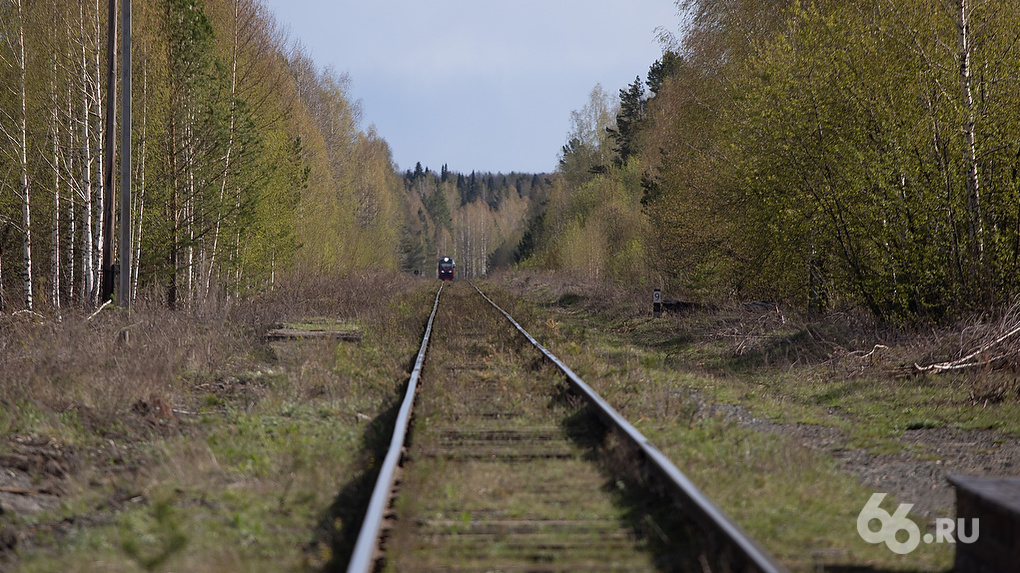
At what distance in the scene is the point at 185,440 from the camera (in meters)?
6.07

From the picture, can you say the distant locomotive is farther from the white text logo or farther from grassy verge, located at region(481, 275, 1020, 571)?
the white text logo

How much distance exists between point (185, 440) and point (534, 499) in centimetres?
311

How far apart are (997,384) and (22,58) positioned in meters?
18.2

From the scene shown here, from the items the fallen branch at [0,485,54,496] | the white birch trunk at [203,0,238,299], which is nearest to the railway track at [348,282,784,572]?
the fallen branch at [0,485,54,496]

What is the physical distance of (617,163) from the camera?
150ft

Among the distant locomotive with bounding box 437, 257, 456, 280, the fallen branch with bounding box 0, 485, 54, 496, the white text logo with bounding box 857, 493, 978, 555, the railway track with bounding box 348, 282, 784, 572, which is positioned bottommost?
the white text logo with bounding box 857, 493, 978, 555

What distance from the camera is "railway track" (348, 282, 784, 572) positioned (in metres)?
3.41

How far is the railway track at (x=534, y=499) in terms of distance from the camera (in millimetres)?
3410

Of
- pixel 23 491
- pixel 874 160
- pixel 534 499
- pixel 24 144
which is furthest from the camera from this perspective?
pixel 24 144

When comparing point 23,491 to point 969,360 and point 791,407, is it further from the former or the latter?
point 969,360

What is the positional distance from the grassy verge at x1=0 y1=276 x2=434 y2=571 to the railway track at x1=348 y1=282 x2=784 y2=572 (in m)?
0.31

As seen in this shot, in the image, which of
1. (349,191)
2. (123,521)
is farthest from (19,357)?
(349,191)

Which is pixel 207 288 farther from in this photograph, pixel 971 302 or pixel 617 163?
pixel 617 163

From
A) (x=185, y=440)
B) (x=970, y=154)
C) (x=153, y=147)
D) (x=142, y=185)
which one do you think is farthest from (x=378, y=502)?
(x=153, y=147)
